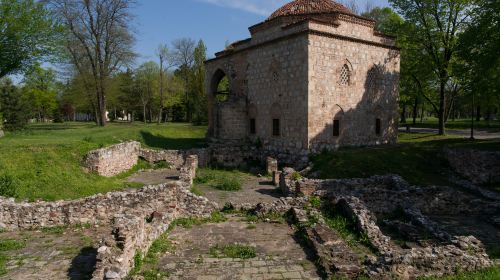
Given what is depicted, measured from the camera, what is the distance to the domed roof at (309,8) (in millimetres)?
23913

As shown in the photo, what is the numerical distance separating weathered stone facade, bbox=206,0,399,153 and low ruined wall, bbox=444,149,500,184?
564 cm

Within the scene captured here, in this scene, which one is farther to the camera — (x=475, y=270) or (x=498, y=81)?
(x=498, y=81)

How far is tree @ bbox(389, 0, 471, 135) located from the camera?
26.0 m

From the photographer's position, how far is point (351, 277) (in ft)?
25.5

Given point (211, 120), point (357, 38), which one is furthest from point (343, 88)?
point (211, 120)

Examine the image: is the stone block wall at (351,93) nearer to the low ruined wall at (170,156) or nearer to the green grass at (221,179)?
the green grass at (221,179)

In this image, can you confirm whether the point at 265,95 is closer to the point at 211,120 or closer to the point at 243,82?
the point at 243,82

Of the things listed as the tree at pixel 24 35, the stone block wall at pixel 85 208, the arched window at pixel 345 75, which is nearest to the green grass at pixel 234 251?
the stone block wall at pixel 85 208

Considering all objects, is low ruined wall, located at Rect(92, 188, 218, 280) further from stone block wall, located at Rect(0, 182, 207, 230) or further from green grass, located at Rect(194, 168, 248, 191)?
green grass, located at Rect(194, 168, 248, 191)

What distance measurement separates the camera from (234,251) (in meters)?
9.61

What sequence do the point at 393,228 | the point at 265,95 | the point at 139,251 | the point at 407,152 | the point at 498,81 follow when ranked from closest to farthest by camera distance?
the point at 139,251 → the point at 393,228 → the point at 498,81 → the point at 407,152 → the point at 265,95

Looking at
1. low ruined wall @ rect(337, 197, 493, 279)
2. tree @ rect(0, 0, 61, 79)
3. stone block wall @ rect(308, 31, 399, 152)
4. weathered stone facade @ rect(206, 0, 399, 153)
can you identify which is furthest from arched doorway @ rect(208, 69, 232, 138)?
low ruined wall @ rect(337, 197, 493, 279)

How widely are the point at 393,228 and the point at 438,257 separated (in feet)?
12.0

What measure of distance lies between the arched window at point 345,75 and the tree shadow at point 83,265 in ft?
60.1
